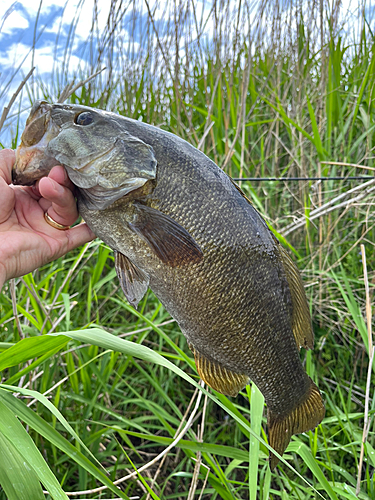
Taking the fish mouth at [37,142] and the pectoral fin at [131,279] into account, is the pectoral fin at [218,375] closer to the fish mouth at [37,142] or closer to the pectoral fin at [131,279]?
the pectoral fin at [131,279]

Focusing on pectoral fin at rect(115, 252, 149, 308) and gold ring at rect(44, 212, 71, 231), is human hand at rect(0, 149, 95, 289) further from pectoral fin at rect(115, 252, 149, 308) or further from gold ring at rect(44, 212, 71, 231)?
pectoral fin at rect(115, 252, 149, 308)

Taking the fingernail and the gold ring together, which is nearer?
the fingernail

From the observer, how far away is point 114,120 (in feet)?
3.78

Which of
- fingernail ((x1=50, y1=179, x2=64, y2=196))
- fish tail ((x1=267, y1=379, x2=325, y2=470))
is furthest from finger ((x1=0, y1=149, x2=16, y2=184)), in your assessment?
fish tail ((x1=267, y1=379, x2=325, y2=470))

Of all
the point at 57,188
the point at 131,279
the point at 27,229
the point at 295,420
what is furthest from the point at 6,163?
the point at 295,420

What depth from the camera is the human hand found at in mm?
1353

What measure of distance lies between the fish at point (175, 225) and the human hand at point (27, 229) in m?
0.17

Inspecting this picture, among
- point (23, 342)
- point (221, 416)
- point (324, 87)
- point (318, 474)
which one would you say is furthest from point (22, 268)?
point (324, 87)

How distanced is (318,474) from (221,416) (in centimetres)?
106

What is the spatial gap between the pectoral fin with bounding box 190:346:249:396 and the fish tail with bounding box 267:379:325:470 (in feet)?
0.48

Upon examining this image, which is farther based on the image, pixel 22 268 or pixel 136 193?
pixel 22 268

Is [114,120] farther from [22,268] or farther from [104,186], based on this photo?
[22,268]

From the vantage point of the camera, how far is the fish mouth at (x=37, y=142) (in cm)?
117

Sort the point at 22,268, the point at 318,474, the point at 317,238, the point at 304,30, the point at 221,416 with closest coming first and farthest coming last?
1. the point at 22,268
2. the point at 318,474
3. the point at 221,416
4. the point at 317,238
5. the point at 304,30
